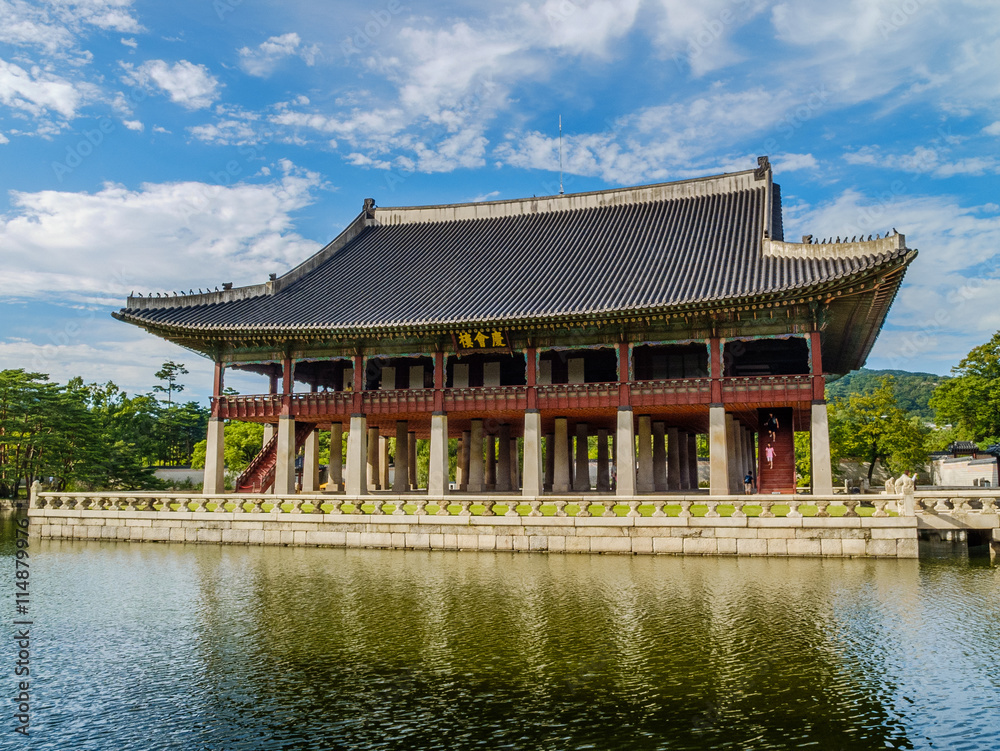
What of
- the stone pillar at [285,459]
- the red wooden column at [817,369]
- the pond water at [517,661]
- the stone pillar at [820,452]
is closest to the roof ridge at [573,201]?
the red wooden column at [817,369]

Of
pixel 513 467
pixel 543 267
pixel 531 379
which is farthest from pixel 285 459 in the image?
pixel 543 267

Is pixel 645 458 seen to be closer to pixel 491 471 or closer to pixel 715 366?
pixel 715 366

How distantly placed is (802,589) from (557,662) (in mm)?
9134

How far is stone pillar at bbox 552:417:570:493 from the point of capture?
125ft

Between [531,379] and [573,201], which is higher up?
[573,201]

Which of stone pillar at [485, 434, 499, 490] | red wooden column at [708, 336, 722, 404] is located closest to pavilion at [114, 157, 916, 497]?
red wooden column at [708, 336, 722, 404]

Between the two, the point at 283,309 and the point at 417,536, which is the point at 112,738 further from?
the point at 283,309

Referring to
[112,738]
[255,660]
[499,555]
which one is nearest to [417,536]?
[499,555]

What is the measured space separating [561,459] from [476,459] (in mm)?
5510

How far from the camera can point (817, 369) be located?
30203mm

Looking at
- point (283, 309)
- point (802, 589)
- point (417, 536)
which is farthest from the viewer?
point (283, 309)

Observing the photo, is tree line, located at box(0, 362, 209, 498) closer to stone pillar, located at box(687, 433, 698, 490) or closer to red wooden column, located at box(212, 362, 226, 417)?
red wooden column, located at box(212, 362, 226, 417)

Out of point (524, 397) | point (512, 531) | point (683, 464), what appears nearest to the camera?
point (512, 531)

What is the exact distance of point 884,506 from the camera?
81.6ft
